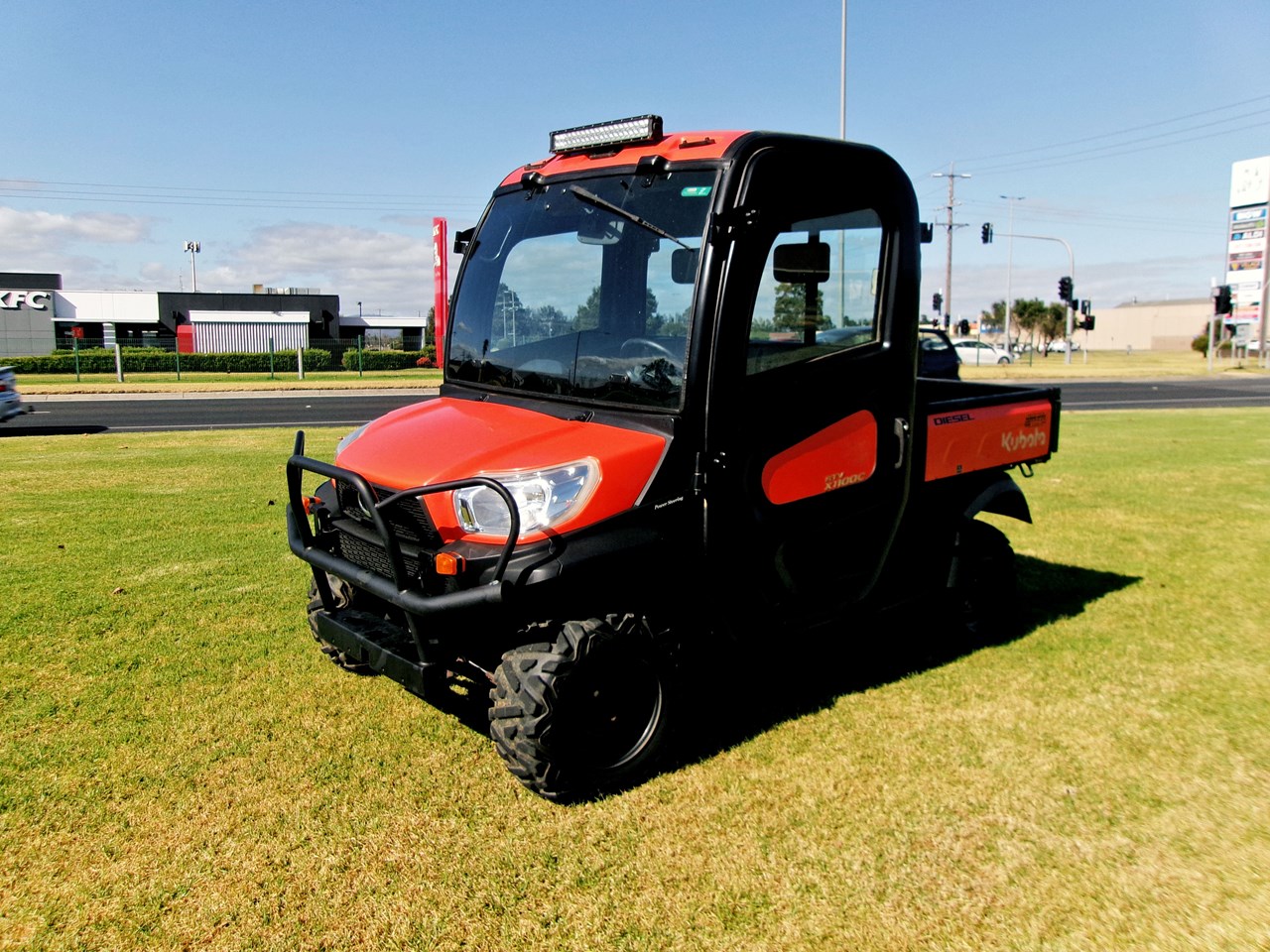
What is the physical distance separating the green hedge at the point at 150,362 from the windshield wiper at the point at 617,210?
38609 mm

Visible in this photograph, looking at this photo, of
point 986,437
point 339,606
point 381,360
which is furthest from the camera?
point 381,360

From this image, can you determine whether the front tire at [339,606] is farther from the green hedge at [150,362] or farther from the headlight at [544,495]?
the green hedge at [150,362]

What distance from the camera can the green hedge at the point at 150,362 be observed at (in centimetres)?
3906

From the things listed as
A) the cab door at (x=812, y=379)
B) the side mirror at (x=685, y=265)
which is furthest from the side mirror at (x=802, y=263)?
the side mirror at (x=685, y=265)

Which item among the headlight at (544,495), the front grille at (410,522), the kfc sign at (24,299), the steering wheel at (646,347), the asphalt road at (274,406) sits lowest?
the asphalt road at (274,406)

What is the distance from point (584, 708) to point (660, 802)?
→ 0.45 meters

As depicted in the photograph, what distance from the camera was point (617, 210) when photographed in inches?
155

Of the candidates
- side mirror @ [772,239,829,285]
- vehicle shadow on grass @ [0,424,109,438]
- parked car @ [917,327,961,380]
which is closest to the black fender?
side mirror @ [772,239,829,285]

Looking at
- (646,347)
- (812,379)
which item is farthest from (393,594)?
(812,379)

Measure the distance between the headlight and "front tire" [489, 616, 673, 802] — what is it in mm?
405

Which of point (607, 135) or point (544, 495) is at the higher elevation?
point (607, 135)

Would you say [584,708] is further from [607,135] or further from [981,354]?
[981,354]

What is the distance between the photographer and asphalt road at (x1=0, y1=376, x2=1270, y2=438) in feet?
56.1

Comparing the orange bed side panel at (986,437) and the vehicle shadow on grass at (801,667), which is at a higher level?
the orange bed side panel at (986,437)
